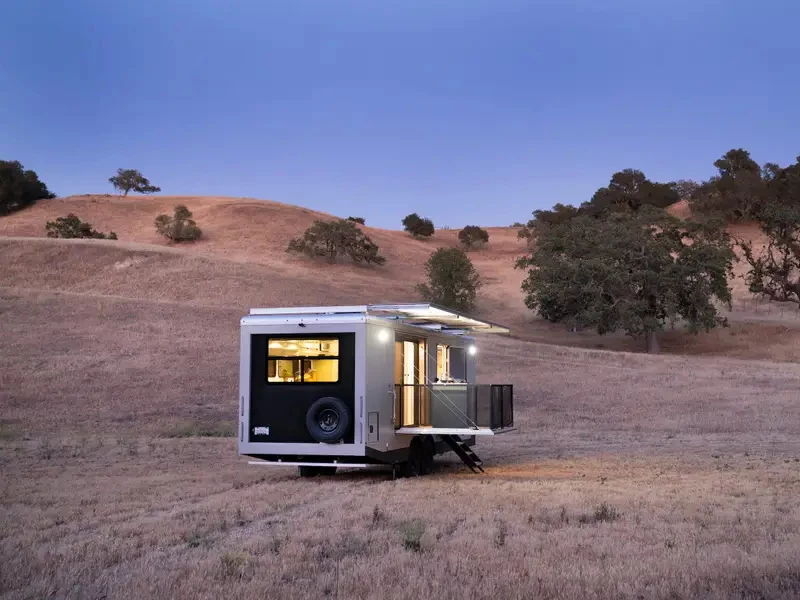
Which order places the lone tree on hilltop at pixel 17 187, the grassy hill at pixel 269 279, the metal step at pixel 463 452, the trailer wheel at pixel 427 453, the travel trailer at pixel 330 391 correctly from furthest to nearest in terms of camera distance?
the lone tree on hilltop at pixel 17 187, the grassy hill at pixel 269 279, the trailer wheel at pixel 427 453, the metal step at pixel 463 452, the travel trailer at pixel 330 391

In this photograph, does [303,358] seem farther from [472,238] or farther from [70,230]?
[472,238]

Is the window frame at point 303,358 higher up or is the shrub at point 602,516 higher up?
the window frame at point 303,358

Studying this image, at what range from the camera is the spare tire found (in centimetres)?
1425

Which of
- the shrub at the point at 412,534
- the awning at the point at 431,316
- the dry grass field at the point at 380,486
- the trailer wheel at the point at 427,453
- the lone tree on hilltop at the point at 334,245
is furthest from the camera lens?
the lone tree on hilltop at the point at 334,245

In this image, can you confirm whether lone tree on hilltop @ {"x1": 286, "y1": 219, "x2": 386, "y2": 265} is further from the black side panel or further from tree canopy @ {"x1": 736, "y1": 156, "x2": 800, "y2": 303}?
the black side panel

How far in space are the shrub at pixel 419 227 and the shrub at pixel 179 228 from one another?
3075cm

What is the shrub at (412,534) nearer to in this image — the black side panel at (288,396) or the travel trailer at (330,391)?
the travel trailer at (330,391)

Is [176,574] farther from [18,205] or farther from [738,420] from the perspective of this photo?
[18,205]

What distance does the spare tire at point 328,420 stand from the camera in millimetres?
14250

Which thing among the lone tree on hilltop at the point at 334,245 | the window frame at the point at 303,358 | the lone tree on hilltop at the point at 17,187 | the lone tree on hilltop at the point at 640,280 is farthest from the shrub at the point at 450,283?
the lone tree on hilltop at the point at 17,187

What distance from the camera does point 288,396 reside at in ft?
48.3

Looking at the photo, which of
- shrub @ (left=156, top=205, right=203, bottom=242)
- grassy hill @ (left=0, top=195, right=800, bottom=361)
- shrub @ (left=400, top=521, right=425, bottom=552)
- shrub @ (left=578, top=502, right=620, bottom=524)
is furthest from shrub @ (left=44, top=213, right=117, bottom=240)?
shrub @ (left=578, top=502, right=620, bottom=524)

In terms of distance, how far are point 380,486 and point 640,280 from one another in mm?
38807

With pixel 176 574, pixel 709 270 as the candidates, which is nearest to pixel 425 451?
pixel 176 574
